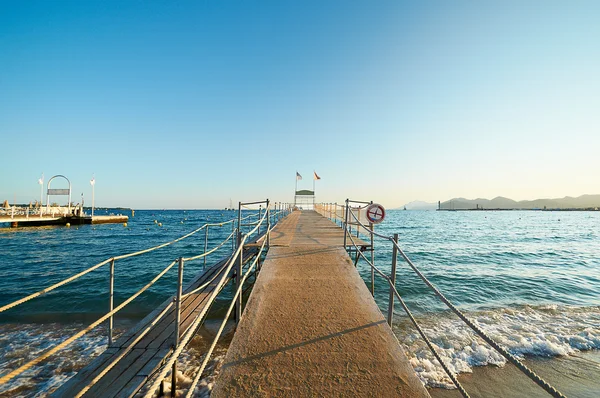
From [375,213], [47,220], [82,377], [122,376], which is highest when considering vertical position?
[375,213]

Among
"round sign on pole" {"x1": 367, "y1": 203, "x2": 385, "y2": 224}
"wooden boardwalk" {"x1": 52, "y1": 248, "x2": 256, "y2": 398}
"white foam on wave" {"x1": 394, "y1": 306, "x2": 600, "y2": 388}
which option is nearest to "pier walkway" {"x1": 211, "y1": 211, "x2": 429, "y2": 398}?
"wooden boardwalk" {"x1": 52, "y1": 248, "x2": 256, "y2": 398}

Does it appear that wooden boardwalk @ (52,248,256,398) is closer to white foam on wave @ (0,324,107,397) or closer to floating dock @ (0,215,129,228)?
white foam on wave @ (0,324,107,397)

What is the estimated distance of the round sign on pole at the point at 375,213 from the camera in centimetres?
842

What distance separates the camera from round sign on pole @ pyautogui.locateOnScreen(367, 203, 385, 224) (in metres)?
8.42

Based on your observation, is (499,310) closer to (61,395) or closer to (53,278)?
(61,395)

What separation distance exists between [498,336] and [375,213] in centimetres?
481

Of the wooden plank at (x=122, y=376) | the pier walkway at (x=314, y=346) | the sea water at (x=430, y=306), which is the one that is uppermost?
the pier walkway at (x=314, y=346)

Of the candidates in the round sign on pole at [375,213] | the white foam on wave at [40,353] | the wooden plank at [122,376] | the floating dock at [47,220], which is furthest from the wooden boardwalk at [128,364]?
the floating dock at [47,220]

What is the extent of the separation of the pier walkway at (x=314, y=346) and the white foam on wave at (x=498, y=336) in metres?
3.07

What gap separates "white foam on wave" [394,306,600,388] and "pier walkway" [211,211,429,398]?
3.07 m

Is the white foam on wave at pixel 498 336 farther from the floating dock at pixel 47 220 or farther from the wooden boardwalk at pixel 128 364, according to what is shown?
the floating dock at pixel 47 220

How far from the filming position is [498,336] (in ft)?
24.1

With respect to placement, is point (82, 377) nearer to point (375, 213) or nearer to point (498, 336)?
point (375, 213)

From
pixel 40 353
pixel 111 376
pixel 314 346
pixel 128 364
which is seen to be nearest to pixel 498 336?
pixel 314 346
